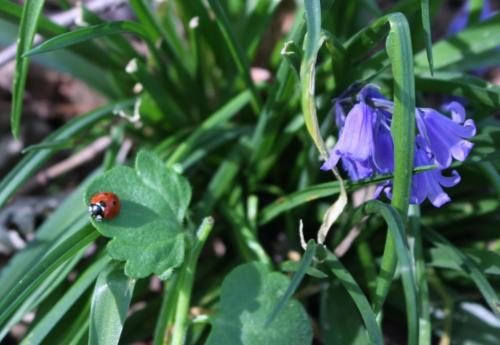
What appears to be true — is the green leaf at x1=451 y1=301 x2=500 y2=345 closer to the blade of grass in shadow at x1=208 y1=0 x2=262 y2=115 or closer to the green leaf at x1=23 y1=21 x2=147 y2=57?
the blade of grass in shadow at x1=208 y1=0 x2=262 y2=115

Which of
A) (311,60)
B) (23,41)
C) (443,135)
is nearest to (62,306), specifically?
(23,41)

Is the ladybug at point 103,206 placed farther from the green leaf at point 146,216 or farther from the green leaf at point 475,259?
the green leaf at point 475,259

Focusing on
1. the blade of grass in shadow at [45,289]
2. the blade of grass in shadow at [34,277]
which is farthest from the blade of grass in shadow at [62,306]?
the blade of grass in shadow at [34,277]

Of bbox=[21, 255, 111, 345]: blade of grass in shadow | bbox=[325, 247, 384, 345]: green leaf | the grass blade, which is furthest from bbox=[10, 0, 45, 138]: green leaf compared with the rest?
bbox=[325, 247, 384, 345]: green leaf

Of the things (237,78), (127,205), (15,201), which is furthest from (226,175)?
(15,201)

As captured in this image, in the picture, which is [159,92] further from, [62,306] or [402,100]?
[402,100]

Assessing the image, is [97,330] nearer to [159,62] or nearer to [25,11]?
[25,11]
